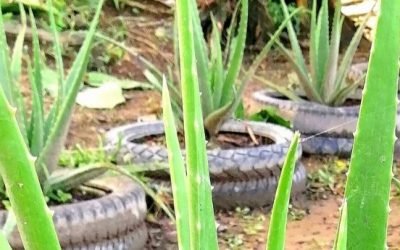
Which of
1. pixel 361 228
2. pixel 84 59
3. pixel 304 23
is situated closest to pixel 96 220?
pixel 84 59

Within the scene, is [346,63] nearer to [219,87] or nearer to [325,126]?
[325,126]

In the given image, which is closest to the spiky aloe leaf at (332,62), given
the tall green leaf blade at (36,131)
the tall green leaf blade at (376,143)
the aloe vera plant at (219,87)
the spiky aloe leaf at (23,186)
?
the aloe vera plant at (219,87)

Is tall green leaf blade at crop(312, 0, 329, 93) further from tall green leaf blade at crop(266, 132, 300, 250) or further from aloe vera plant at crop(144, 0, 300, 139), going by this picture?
tall green leaf blade at crop(266, 132, 300, 250)

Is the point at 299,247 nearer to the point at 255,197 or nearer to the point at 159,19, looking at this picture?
the point at 255,197

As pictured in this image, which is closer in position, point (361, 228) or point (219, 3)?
point (361, 228)

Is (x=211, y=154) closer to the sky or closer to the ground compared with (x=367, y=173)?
closer to the ground
